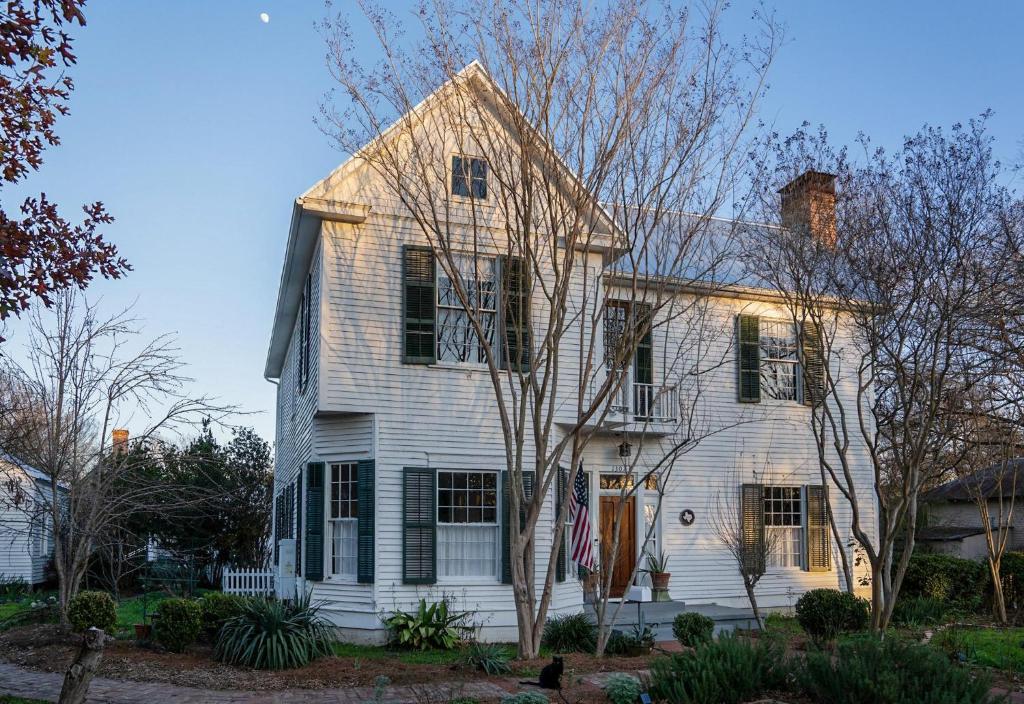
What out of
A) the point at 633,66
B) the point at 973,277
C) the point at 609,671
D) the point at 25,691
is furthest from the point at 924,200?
the point at 25,691

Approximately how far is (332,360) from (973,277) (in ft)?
29.1

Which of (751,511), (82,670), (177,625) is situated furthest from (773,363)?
(82,670)

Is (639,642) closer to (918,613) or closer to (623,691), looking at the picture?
(623,691)

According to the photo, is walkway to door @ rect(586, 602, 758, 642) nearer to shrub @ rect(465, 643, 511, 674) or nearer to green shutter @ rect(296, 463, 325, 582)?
shrub @ rect(465, 643, 511, 674)

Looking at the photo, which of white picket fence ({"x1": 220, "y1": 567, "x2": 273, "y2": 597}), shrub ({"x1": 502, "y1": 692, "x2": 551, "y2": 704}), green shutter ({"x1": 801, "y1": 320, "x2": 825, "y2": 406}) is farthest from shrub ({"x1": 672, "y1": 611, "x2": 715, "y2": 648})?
white picket fence ({"x1": 220, "y1": 567, "x2": 273, "y2": 597})

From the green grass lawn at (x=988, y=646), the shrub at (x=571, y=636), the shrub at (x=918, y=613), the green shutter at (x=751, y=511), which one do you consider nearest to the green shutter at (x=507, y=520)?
the shrub at (x=571, y=636)

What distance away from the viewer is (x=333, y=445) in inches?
547

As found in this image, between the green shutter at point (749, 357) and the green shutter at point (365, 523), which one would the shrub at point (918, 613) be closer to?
the green shutter at point (749, 357)

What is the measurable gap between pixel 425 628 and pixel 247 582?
18.6 ft

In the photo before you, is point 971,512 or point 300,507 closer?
point 300,507

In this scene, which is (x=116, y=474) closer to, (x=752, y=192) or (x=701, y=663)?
(x=701, y=663)

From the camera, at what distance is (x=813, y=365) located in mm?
17750

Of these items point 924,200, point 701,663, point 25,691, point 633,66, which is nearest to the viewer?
point 701,663

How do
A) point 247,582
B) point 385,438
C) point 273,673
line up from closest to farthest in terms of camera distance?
point 273,673 → point 385,438 → point 247,582
